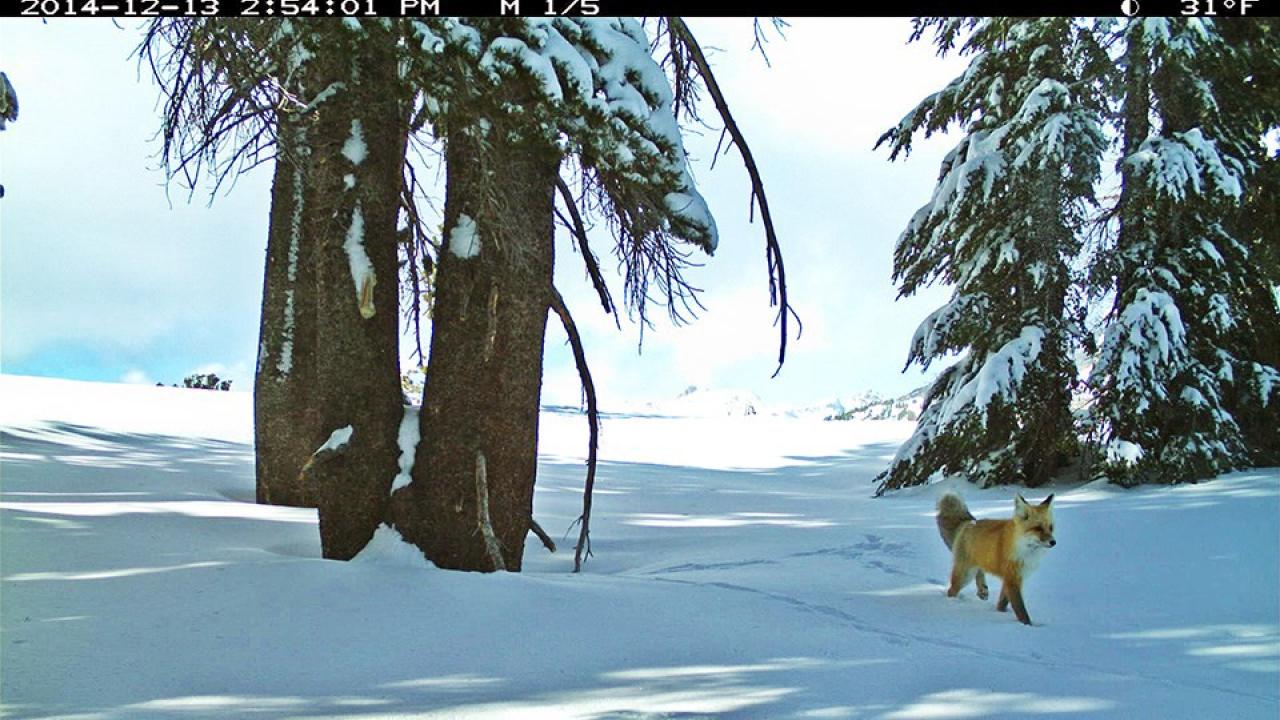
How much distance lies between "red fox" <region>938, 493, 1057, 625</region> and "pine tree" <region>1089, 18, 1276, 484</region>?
243 inches

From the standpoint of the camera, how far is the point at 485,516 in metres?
5.75

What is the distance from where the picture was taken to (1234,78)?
39.2ft

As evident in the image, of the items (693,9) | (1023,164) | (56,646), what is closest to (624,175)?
(693,9)

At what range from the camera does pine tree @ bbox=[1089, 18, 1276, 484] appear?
36.3 feet

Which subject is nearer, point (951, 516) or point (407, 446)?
point (407, 446)

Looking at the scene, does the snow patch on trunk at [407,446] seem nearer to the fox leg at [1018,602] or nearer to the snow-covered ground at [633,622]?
the snow-covered ground at [633,622]

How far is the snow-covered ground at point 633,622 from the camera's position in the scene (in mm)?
3631

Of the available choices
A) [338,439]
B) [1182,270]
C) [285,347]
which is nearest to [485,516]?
[338,439]

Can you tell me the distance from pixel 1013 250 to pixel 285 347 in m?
8.65

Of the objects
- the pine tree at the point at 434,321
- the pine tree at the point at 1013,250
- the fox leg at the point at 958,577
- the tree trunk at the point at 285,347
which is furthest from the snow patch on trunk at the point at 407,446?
the pine tree at the point at 1013,250

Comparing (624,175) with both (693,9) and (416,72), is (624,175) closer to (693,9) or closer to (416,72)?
(416,72)

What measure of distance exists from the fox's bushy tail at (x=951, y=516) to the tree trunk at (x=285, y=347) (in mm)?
5850

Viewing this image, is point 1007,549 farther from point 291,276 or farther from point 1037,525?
point 291,276

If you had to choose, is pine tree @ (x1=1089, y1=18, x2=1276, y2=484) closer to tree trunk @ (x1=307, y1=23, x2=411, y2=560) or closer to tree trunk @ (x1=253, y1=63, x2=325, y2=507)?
tree trunk @ (x1=307, y1=23, x2=411, y2=560)
